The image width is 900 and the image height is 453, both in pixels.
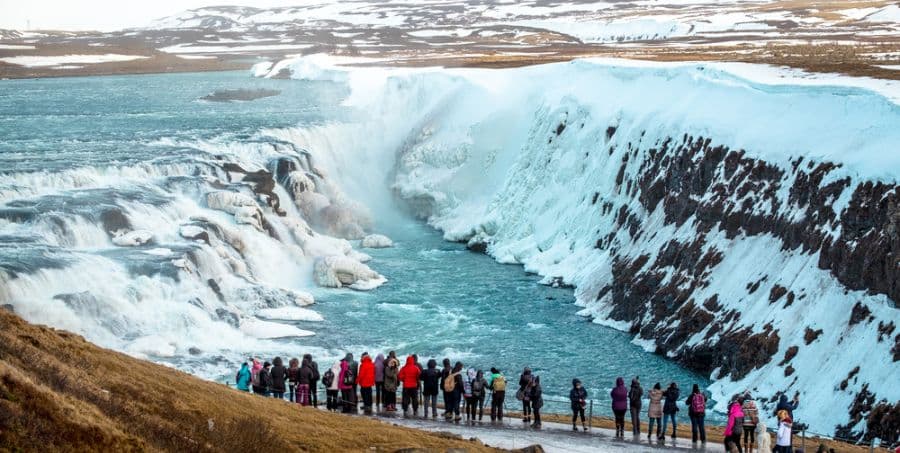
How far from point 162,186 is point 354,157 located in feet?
87.9

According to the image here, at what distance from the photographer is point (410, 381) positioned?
93.4 ft

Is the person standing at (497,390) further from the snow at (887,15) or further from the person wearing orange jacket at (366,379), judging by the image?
the snow at (887,15)

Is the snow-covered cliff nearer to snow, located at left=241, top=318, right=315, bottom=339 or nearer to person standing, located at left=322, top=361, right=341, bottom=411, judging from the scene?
snow, located at left=241, top=318, right=315, bottom=339

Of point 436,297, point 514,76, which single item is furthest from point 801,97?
point 514,76

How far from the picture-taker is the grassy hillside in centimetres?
1474

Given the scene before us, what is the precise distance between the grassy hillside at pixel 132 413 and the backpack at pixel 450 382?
394 cm

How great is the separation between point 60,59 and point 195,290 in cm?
12773

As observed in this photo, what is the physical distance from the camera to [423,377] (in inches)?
1121

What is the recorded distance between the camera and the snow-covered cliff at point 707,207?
108ft

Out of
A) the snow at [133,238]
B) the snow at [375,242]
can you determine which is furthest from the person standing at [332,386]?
the snow at [375,242]

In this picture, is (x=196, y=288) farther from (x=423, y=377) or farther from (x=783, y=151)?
(x=783, y=151)

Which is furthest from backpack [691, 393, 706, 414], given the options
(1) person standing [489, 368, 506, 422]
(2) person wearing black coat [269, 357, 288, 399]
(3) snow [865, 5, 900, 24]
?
Answer: (3) snow [865, 5, 900, 24]

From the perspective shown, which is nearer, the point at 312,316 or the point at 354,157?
the point at 312,316

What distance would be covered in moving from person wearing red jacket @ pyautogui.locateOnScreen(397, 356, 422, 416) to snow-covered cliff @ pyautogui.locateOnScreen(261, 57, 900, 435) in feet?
36.9
